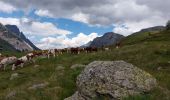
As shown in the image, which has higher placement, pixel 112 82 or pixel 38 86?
pixel 112 82

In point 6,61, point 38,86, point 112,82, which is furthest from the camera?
point 6,61

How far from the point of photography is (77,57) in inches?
2511

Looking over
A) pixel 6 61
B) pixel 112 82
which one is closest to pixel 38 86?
pixel 112 82

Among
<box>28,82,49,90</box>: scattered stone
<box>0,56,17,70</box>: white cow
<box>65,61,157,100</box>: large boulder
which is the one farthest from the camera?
<box>0,56,17,70</box>: white cow

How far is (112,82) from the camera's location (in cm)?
2378

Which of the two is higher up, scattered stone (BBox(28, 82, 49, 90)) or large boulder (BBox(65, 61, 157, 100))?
large boulder (BBox(65, 61, 157, 100))

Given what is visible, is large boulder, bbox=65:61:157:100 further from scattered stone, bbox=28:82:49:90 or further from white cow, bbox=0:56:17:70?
white cow, bbox=0:56:17:70

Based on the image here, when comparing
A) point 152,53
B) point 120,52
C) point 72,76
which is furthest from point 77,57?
point 72,76

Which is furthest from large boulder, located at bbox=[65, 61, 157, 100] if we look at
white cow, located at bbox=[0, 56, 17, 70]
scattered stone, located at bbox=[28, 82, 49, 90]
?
white cow, located at bbox=[0, 56, 17, 70]

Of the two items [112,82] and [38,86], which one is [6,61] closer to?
[38,86]

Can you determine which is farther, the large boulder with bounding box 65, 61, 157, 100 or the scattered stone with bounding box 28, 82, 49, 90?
the scattered stone with bounding box 28, 82, 49, 90

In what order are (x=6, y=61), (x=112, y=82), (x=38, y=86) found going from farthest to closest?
(x=6, y=61), (x=38, y=86), (x=112, y=82)

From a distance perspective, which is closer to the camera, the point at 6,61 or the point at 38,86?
the point at 38,86

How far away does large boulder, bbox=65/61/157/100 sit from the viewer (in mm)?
23328
